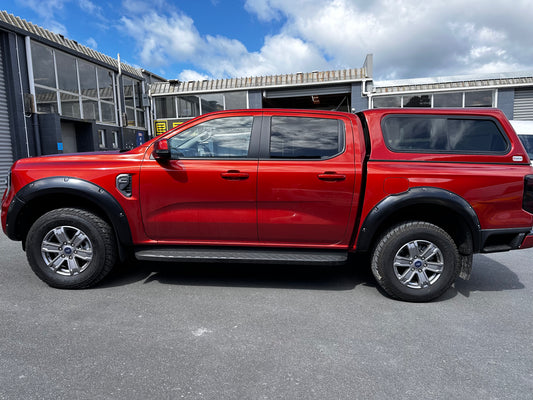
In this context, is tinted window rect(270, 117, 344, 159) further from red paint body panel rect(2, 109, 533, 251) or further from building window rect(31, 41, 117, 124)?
building window rect(31, 41, 117, 124)

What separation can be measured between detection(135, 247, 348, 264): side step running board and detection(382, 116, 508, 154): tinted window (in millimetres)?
1262

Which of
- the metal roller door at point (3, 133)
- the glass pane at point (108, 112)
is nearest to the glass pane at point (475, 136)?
the metal roller door at point (3, 133)

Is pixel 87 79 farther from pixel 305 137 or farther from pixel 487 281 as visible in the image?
pixel 487 281

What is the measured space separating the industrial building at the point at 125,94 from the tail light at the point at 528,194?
1301 cm

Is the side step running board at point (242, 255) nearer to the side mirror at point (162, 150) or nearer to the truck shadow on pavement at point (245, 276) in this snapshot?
the truck shadow on pavement at point (245, 276)

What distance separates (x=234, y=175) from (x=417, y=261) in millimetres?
1945

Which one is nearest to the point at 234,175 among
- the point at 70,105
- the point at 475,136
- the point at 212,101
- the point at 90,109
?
the point at 475,136

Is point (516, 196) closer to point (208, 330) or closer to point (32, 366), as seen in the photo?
point (208, 330)

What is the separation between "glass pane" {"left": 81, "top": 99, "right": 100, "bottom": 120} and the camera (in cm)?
1445

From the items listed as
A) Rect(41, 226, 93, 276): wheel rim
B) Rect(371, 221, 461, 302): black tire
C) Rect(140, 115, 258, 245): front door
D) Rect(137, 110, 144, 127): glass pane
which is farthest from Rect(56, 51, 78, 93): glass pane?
Rect(371, 221, 461, 302): black tire

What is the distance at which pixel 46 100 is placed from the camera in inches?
488

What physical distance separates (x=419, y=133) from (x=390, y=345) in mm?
2052

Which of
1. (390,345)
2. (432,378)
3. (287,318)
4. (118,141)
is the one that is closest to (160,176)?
A: (287,318)

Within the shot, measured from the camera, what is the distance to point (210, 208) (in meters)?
3.47
